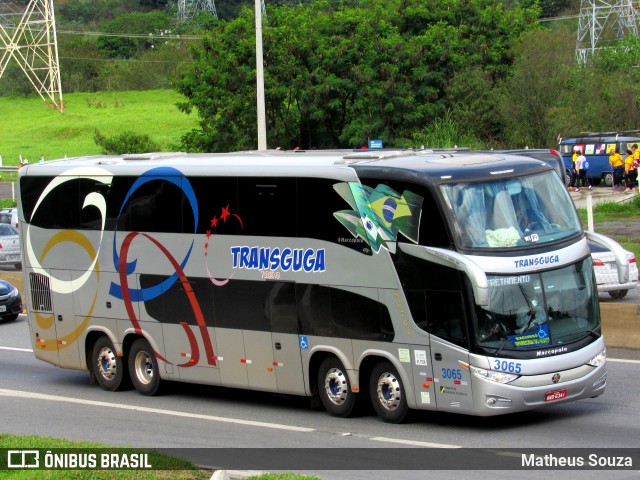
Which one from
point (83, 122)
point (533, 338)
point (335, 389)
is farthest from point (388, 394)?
point (83, 122)

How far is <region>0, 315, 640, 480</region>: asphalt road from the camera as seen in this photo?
41.0 ft

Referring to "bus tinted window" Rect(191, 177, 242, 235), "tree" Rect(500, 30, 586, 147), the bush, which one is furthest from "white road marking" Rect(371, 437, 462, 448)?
the bush

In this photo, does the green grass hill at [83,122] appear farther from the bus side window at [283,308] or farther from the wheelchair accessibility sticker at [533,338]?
the wheelchair accessibility sticker at [533,338]

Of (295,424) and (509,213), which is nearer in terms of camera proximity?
(509,213)

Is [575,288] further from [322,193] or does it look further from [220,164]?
[220,164]

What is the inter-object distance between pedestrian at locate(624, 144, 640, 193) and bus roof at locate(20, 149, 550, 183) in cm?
3023

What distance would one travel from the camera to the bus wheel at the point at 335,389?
1462 centimetres

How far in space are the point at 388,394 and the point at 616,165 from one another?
34417mm

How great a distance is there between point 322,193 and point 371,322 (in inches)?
75.0

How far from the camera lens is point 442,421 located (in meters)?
14.2

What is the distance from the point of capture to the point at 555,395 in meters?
13.2

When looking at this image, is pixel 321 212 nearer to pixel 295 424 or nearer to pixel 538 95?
pixel 295 424

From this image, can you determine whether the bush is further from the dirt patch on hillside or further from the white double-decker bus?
the white double-decker bus

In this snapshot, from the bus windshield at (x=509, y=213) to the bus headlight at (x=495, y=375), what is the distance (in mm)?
1512
